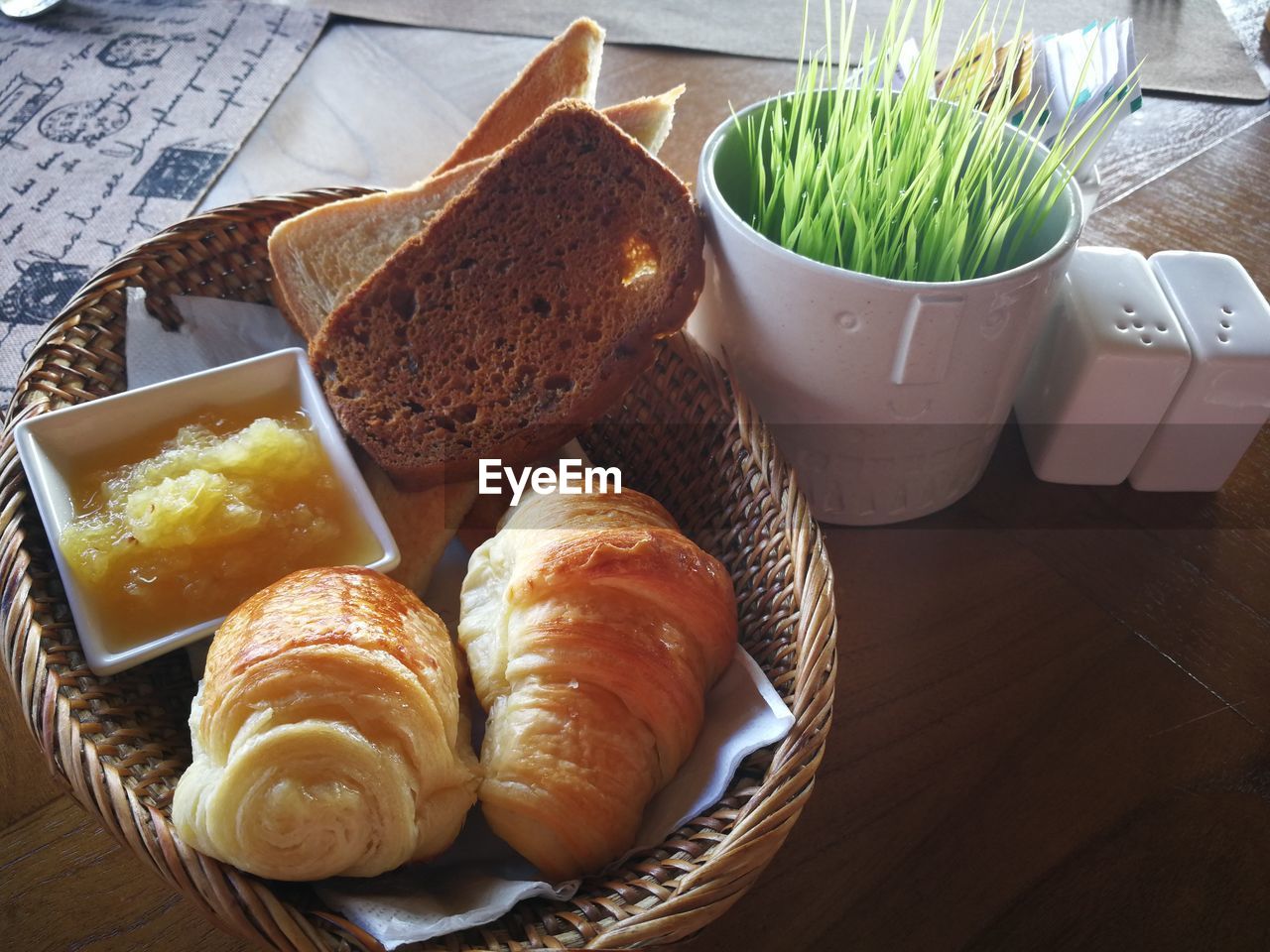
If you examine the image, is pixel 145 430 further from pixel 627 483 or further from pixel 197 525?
pixel 627 483

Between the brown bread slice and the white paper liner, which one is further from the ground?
the brown bread slice

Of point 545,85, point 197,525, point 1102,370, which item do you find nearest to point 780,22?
point 545,85

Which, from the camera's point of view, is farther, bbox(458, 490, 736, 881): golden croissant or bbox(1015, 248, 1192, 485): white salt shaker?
bbox(1015, 248, 1192, 485): white salt shaker

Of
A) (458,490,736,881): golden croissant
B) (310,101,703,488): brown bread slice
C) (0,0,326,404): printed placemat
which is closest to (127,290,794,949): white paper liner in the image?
(458,490,736,881): golden croissant

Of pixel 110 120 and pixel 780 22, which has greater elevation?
pixel 780 22

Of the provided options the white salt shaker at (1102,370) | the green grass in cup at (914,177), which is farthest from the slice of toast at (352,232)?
the white salt shaker at (1102,370)

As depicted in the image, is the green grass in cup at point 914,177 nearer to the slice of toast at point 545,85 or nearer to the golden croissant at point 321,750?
the slice of toast at point 545,85

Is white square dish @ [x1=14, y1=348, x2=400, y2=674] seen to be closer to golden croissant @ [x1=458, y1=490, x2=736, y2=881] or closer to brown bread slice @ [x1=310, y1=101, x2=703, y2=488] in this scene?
brown bread slice @ [x1=310, y1=101, x2=703, y2=488]
